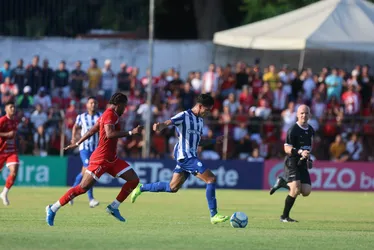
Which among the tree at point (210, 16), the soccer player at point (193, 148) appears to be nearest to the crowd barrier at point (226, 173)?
the tree at point (210, 16)

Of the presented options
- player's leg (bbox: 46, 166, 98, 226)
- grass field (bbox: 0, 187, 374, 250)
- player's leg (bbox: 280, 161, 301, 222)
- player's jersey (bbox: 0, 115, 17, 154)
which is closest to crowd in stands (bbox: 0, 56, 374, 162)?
grass field (bbox: 0, 187, 374, 250)

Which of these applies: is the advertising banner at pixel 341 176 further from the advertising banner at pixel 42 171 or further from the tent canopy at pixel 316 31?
the advertising banner at pixel 42 171

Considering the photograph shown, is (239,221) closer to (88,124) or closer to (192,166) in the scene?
(192,166)

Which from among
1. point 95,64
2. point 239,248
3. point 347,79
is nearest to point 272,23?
point 347,79

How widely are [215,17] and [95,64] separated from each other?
10.9 m

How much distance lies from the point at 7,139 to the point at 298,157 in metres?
6.52

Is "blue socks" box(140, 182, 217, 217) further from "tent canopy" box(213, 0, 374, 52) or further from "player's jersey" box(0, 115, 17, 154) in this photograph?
"tent canopy" box(213, 0, 374, 52)

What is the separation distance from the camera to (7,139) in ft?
68.4

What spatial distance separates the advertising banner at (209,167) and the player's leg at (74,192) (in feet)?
46.2

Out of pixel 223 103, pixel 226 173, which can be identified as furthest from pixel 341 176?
pixel 223 103

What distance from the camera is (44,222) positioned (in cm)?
1581

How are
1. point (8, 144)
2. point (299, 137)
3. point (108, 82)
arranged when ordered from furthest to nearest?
1. point (108, 82)
2. point (8, 144)
3. point (299, 137)

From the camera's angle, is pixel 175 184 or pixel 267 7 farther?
pixel 267 7

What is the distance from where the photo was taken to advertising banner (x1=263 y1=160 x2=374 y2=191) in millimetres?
30391
